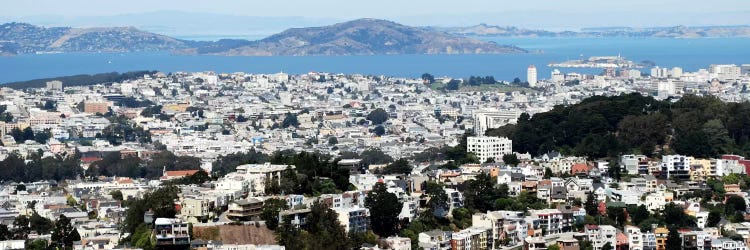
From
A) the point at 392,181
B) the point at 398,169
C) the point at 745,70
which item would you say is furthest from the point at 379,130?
the point at 745,70

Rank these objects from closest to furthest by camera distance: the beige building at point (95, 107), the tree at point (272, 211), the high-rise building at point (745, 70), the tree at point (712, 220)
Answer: the tree at point (272, 211) < the tree at point (712, 220) < the beige building at point (95, 107) < the high-rise building at point (745, 70)

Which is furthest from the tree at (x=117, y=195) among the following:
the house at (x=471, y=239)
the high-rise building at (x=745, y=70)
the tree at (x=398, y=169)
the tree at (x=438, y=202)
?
the high-rise building at (x=745, y=70)

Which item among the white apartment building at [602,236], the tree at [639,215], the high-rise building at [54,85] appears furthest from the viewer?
the high-rise building at [54,85]

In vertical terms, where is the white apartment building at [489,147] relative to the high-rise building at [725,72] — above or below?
above

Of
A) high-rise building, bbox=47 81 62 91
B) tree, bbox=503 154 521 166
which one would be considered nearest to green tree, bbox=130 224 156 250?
tree, bbox=503 154 521 166

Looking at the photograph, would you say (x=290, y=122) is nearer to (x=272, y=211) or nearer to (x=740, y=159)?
(x=740, y=159)

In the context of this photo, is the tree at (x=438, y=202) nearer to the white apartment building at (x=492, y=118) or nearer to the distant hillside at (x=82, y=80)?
the white apartment building at (x=492, y=118)

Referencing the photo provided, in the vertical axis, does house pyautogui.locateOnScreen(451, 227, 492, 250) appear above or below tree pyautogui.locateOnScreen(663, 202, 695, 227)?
above

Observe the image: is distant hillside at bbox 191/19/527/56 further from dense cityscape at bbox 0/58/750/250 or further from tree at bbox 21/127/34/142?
tree at bbox 21/127/34/142
